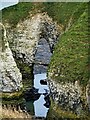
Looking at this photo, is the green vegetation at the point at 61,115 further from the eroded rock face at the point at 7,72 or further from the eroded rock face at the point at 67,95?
the eroded rock face at the point at 7,72

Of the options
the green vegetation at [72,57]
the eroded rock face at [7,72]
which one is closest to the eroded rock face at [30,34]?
the green vegetation at [72,57]

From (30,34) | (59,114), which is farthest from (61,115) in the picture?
(30,34)

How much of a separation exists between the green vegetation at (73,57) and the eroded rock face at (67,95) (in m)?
0.36

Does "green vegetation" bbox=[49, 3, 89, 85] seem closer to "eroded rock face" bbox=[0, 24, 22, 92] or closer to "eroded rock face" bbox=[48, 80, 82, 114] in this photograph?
"eroded rock face" bbox=[48, 80, 82, 114]

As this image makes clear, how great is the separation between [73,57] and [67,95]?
8.78 feet

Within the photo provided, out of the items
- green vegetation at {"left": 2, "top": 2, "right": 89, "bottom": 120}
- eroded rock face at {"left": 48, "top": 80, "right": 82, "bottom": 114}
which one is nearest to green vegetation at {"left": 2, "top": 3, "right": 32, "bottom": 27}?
green vegetation at {"left": 2, "top": 2, "right": 89, "bottom": 120}

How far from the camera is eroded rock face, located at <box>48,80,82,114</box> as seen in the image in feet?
89.6

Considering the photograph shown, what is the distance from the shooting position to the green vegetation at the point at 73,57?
28391mm

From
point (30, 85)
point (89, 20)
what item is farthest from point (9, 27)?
point (89, 20)

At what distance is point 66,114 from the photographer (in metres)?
27.8

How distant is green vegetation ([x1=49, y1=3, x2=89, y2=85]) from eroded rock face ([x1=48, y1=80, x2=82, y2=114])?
36 cm

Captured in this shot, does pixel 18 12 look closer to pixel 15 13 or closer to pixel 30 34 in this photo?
pixel 15 13

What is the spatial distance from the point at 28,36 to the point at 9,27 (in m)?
1.70

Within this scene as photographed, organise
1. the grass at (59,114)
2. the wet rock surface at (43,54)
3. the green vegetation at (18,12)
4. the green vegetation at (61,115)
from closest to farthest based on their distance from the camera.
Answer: the green vegetation at (61,115)
the grass at (59,114)
the green vegetation at (18,12)
the wet rock surface at (43,54)
